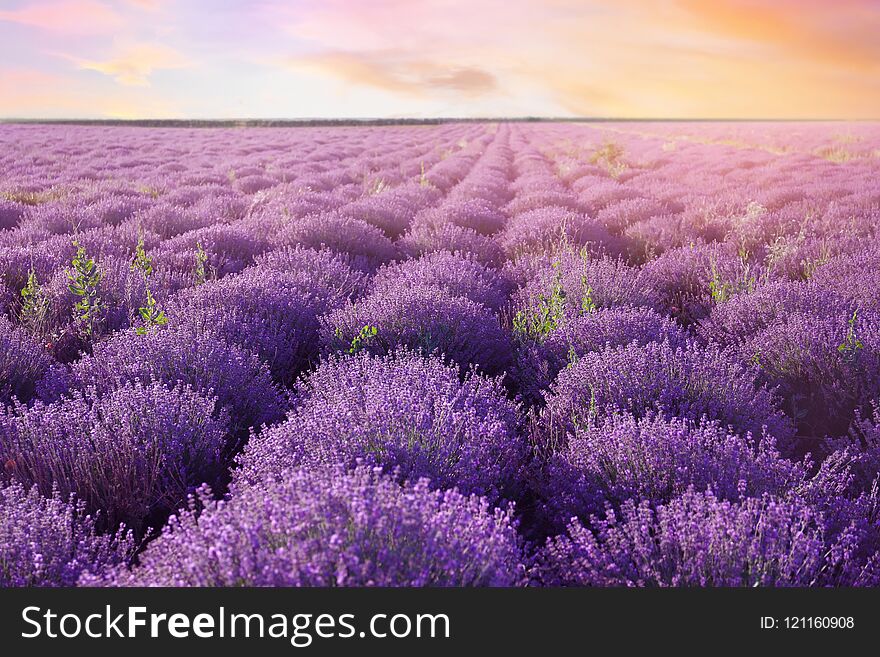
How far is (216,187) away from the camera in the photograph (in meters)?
9.54

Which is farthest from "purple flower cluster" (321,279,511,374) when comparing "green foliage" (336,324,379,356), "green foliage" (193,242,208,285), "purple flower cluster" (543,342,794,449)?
"green foliage" (193,242,208,285)

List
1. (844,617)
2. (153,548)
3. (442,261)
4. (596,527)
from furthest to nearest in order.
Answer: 1. (442,261)
2. (596,527)
3. (153,548)
4. (844,617)

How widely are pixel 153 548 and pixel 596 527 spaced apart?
127cm

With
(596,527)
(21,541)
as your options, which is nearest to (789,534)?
(596,527)

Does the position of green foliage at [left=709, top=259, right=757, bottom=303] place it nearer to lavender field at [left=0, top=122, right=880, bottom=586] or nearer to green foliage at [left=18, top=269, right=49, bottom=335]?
lavender field at [left=0, top=122, right=880, bottom=586]

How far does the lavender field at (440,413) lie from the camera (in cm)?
143

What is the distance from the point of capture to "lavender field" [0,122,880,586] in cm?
143

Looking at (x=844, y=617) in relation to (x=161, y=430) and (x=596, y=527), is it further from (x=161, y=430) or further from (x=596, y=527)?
(x=161, y=430)

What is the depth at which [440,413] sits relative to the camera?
206 centimetres

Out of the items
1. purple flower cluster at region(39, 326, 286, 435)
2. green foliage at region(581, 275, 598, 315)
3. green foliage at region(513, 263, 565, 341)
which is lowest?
purple flower cluster at region(39, 326, 286, 435)

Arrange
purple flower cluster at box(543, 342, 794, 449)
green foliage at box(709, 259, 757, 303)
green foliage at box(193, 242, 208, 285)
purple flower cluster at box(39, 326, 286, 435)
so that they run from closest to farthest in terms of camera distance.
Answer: purple flower cluster at box(543, 342, 794, 449) → purple flower cluster at box(39, 326, 286, 435) → green foliage at box(709, 259, 757, 303) → green foliage at box(193, 242, 208, 285)

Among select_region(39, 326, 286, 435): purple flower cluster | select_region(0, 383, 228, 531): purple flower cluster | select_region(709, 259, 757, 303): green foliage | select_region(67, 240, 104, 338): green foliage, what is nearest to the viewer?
Answer: select_region(0, 383, 228, 531): purple flower cluster

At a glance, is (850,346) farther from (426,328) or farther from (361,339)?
(361,339)

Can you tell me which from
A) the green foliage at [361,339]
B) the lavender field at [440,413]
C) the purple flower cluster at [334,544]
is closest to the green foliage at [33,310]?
the lavender field at [440,413]
